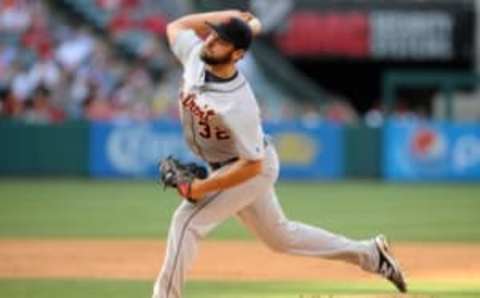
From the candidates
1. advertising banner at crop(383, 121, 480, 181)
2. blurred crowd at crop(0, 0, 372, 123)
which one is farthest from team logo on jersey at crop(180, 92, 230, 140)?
advertising banner at crop(383, 121, 480, 181)

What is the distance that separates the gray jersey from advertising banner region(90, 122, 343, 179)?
1553 cm

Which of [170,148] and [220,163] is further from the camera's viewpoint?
[170,148]

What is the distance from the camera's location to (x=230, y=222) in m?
17.8

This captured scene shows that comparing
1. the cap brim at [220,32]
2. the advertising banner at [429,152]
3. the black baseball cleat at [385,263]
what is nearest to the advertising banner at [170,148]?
the advertising banner at [429,152]

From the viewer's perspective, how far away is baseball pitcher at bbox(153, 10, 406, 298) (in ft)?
26.6

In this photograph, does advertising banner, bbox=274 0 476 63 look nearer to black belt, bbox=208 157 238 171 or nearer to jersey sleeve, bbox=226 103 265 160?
black belt, bbox=208 157 238 171

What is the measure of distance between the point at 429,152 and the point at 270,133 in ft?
9.61

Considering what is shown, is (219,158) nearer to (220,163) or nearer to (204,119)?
Answer: (220,163)

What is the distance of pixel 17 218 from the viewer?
669 inches

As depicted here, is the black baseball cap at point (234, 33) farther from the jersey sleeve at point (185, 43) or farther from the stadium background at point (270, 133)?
the stadium background at point (270, 133)

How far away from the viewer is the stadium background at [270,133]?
12.0 metres

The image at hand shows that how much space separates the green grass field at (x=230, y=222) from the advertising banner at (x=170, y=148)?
0.83 m

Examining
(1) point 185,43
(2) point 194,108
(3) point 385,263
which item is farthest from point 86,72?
(2) point 194,108

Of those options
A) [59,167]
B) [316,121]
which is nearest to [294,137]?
[316,121]
